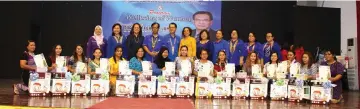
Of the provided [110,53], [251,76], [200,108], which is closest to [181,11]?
[110,53]

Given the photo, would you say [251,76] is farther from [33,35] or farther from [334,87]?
[33,35]

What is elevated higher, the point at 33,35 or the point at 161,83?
the point at 33,35

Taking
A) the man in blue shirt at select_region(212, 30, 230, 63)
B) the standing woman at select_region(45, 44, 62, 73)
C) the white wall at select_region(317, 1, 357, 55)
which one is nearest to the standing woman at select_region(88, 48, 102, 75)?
the standing woman at select_region(45, 44, 62, 73)

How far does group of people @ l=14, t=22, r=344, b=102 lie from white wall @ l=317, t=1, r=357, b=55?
2.90 metres

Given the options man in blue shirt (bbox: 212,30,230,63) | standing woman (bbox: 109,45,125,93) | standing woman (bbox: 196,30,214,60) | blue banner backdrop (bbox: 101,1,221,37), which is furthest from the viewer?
blue banner backdrop (bbox: 101,1,221,37)

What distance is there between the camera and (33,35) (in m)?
10.0

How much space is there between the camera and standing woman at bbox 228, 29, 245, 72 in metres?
7.14

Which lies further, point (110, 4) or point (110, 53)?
point (110, 4)

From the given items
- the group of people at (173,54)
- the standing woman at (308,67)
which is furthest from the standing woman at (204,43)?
the standing woman at (308,67)

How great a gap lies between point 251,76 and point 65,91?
2.92m

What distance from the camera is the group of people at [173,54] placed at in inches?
237

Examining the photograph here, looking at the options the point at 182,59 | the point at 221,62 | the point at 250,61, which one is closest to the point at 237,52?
the point at 250,61

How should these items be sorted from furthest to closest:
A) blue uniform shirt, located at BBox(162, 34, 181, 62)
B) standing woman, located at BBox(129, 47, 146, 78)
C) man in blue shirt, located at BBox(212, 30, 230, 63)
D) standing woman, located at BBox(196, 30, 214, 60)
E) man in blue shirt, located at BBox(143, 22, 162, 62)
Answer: blue uniform shirt, located at BBox(162, 34, 181, 62)
man in blue shirt, located at BBox(212, 30, 230, 63)
man in blue shirt, located at BBox(143, 22, 162, 62)
standing woman, located at BBox(196, 30, 214, 60)
standing woman, located at BBox(129, 47, 146, 78)

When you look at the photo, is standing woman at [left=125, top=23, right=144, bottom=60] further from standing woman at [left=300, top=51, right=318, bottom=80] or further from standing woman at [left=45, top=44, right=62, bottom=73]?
standing woman at [left=300, top=51, right=318, bottom=80]
